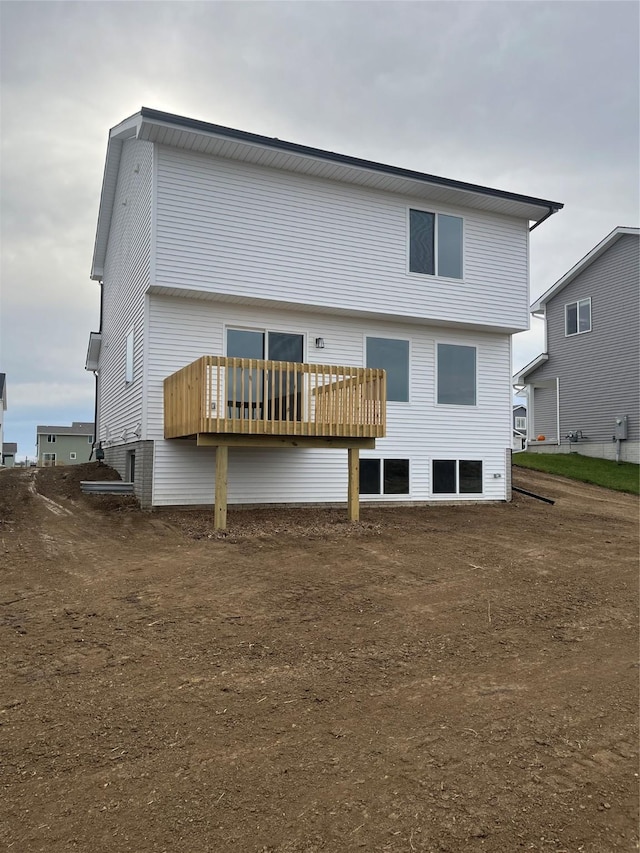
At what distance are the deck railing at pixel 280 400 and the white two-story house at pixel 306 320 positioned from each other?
1.3 inches

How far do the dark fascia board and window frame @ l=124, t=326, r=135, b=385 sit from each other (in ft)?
13.4

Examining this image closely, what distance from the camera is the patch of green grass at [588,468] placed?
1709cm

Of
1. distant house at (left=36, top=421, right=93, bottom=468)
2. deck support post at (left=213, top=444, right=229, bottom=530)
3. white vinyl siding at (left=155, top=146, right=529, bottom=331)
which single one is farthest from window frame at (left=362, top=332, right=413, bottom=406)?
distant house at (left=36, top=421, right=93, bottom=468)

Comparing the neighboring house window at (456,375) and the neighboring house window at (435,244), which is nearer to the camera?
the neighboring house window at (435,244)

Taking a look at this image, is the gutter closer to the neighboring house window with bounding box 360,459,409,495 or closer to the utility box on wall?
the neighboring house window with bounding box 360,459,409,495

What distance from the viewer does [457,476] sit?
12969mm

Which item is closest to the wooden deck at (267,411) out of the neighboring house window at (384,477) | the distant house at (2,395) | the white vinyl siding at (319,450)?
the white vinyl siding at (319,450)

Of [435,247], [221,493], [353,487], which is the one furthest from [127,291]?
[353,487]

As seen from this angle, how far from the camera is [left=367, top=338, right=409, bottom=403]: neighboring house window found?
40.3ft

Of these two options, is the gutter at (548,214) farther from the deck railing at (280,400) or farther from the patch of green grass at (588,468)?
the patch of green grass at (588,468)

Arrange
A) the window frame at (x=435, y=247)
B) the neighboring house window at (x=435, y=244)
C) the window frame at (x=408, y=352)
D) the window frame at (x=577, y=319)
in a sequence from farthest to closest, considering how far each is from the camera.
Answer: the window frame at (x=577, y=319) < the neighboring house window at (x=435, y=244) < the window frame at (x=435, y=247) < the window frame at (x=408, y=352)

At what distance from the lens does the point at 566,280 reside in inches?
910

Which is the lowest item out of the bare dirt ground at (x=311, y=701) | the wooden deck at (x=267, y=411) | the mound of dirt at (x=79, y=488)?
the bare dirt ground at (x=311, y=701)

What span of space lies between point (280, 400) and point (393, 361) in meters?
4.26
